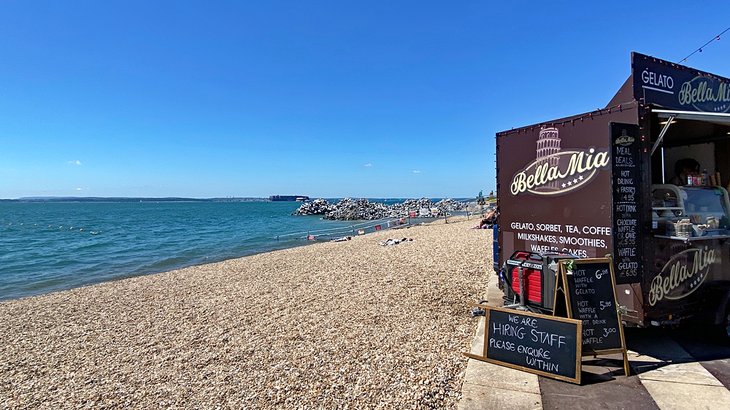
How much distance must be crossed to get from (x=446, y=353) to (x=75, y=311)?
8796mm

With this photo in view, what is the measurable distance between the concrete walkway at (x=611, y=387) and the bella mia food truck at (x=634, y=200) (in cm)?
52

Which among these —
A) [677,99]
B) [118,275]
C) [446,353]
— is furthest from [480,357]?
[118,275]

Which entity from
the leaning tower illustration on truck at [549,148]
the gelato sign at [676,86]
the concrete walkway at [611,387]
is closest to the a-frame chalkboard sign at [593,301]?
the concrete walkway at [611,387]

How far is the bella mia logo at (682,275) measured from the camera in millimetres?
4453

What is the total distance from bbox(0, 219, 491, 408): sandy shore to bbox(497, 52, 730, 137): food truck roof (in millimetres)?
3674

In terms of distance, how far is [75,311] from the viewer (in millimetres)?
8945

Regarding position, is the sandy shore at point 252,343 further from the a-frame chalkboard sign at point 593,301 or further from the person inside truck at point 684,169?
the person inside truck at point 684,169

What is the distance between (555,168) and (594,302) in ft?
6.02

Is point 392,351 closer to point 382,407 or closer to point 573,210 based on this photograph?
point 382,407

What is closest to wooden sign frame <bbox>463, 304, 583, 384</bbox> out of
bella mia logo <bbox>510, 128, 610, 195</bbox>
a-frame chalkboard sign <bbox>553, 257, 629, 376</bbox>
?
a-frame chalkboard sign <bbox>553, 257, 629, 376</bbox>

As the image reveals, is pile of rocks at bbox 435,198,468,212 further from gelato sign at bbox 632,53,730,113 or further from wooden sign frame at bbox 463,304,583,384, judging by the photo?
wooden sign frame at bbox 463,304,583,384

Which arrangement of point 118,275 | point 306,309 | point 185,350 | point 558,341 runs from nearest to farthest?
point 558,341 → point 185,350 → point 306,309 → point 118,275

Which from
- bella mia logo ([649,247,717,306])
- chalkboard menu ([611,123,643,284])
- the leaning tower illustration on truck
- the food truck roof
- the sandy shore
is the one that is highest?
the food truck roof

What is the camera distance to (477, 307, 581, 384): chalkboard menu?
3.92m
